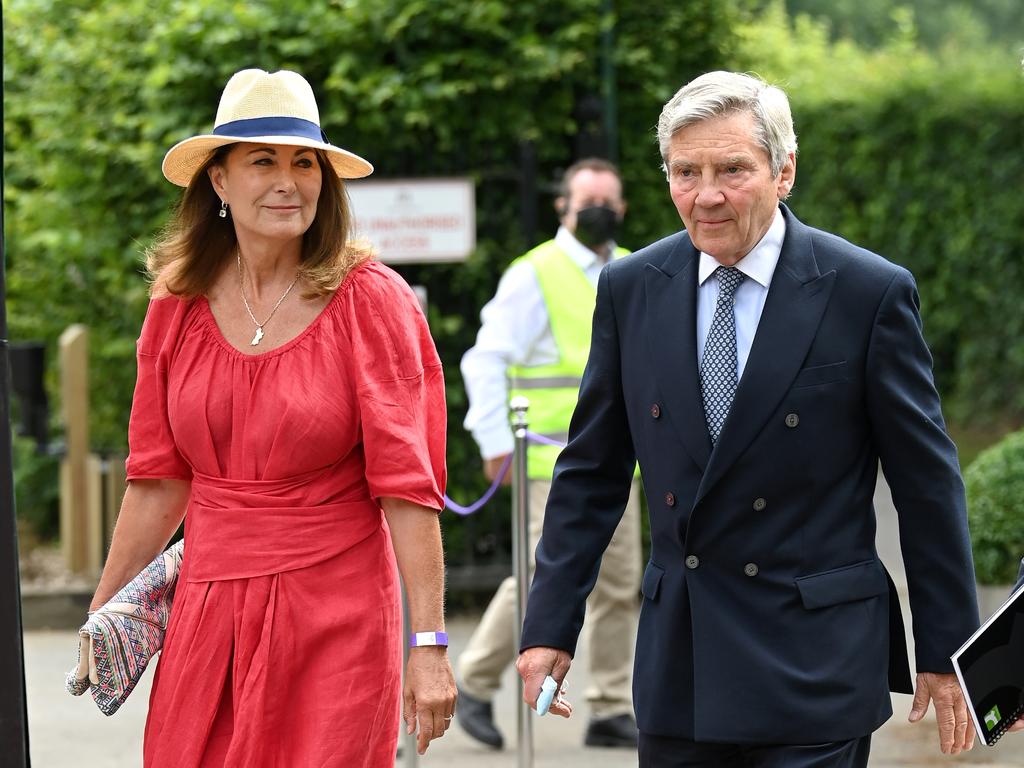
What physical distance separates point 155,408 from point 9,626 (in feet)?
1.84

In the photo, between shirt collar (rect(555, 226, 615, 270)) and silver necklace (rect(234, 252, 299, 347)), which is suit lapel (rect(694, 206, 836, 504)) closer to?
silver necklace (rect(234, 252, 299, 347))

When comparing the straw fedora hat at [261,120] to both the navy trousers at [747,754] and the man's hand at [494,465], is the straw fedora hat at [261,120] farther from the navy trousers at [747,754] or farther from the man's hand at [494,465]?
the man's hand at [494,465]

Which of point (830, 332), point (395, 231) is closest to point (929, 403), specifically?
point (830, 332)

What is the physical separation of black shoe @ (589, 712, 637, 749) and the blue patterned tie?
3.64 metres

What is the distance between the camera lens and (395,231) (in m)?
8.88

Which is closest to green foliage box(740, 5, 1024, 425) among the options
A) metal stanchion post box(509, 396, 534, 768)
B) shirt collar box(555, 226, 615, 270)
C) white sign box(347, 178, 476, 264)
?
white sign box(347, 178, 476, 264)

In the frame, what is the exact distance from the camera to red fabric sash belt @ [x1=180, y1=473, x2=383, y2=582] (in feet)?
12.1

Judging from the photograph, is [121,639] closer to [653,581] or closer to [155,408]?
[155,408]

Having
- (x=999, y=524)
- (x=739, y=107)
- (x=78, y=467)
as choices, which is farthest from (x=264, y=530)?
(x=78, y=467)

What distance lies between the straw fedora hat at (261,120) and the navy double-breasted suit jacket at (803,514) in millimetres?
952

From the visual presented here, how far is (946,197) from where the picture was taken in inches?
514

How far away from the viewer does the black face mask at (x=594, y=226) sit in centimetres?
693

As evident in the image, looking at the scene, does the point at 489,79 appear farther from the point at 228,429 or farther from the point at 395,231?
the point at 228,429

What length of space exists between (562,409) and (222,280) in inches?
115
